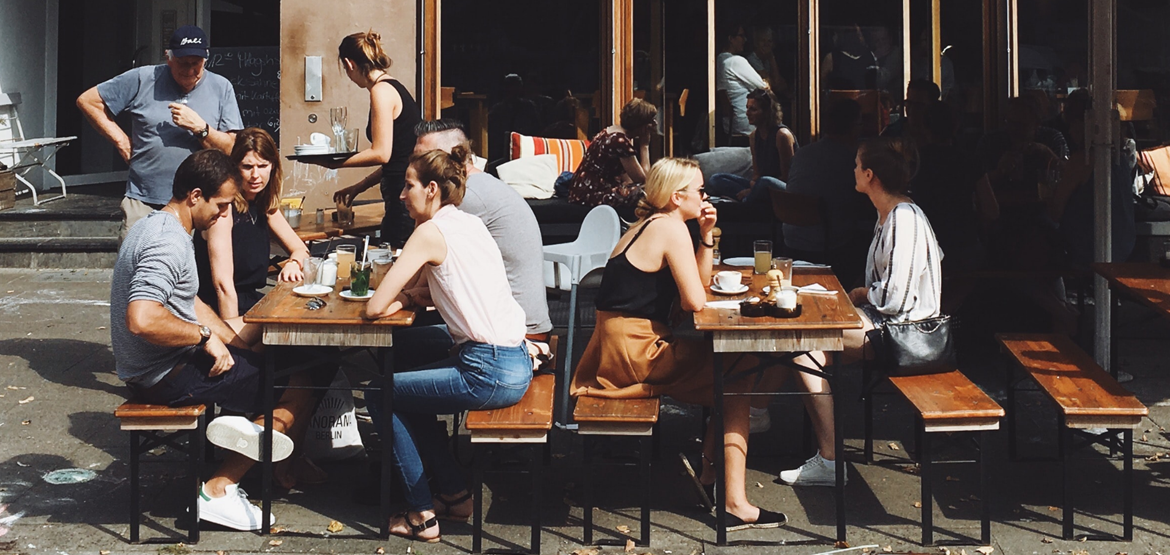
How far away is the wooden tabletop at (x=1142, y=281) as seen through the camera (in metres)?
5.42

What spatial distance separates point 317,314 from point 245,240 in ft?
3.12

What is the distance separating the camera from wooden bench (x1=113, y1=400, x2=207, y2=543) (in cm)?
478

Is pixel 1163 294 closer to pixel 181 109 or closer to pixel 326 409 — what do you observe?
pixel 326 409

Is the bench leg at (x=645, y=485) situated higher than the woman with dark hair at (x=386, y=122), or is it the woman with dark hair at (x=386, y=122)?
the woman with dark hair at (x=386, y=122)

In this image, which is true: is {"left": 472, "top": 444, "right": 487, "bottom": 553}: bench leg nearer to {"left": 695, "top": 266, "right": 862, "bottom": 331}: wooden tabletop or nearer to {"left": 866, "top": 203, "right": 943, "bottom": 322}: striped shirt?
{"left": 695, "top": 266, "right": 862, "bottom": 331}: wooden tabletop

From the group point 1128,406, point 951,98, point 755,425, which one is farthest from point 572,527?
point 951,98

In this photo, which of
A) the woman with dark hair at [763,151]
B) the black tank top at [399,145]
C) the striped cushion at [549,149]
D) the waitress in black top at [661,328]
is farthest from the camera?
the striped cushion at [549,149]

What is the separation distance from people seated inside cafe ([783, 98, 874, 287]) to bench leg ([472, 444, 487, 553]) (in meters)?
3.60

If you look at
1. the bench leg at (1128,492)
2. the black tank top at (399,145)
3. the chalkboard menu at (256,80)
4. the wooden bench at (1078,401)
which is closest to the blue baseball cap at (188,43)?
the black tank top at (399,145)

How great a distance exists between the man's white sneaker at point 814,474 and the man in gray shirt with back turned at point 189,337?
2047 millimetres

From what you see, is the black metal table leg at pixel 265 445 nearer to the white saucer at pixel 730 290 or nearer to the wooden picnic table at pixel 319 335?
the wooden picnic table at pixel 319 335

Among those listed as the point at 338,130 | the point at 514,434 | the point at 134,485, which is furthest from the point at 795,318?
the point at 338,130

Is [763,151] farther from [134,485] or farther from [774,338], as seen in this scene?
[134,485]

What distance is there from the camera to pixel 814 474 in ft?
18.1
